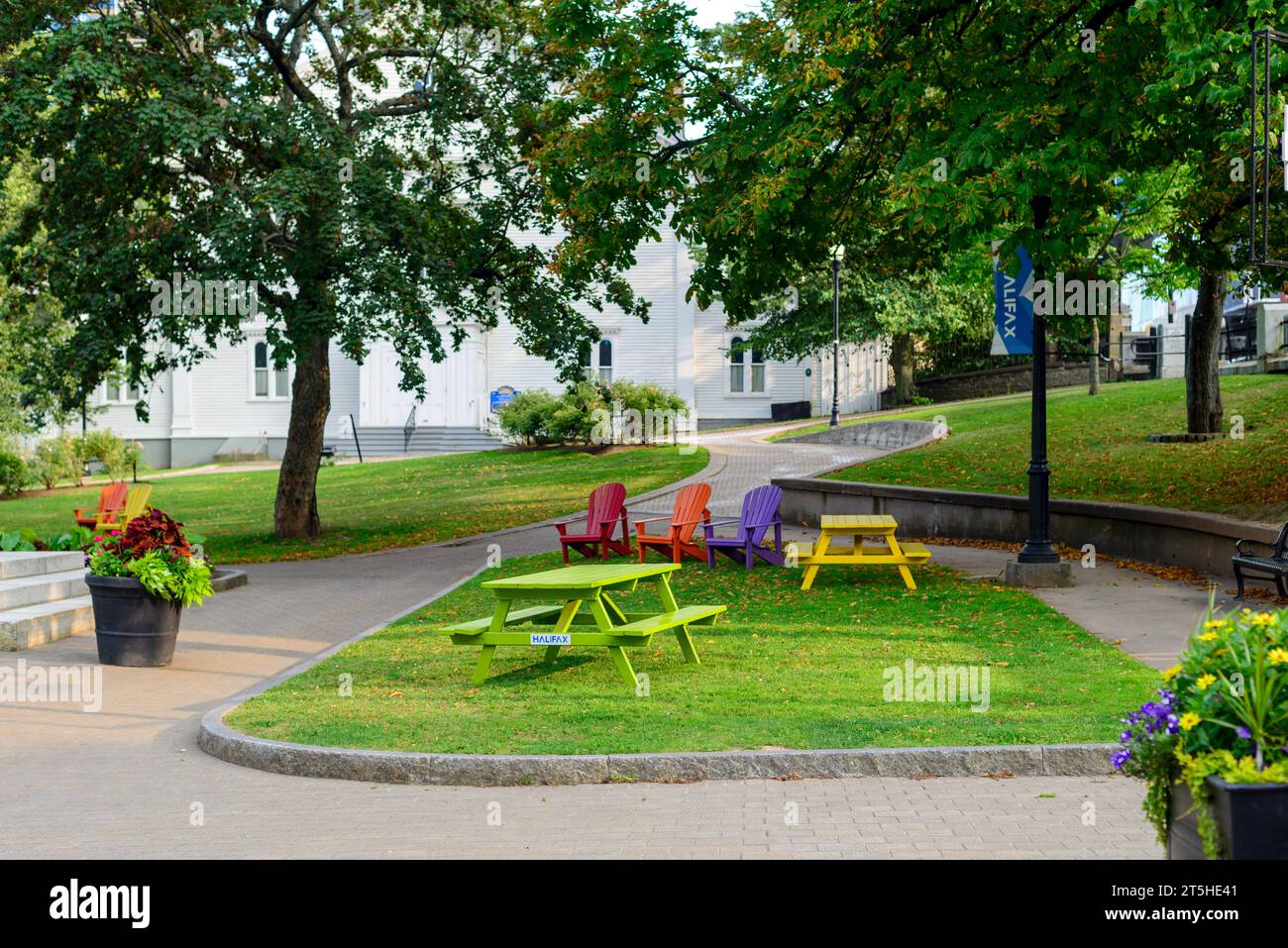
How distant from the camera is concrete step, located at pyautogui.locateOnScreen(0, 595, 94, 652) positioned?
43.3ft

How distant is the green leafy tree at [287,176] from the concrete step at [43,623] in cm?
551

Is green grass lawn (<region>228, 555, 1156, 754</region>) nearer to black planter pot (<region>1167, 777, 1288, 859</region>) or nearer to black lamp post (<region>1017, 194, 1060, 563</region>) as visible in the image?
black lamp post (<region>1017, 194, 1060, 563</region>)

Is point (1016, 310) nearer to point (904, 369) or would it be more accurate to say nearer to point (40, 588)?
point (40, 588)

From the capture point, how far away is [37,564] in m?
15.9

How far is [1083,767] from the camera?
7480mm

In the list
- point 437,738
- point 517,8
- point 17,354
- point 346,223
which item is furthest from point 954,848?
point 17,354

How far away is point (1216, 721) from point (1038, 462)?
1143 cm

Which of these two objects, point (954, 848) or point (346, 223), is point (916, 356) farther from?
point (954, 848)

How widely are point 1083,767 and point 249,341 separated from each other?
48.8 metres

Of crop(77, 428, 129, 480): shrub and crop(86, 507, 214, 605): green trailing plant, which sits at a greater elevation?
crop(77, 428, 129, 480): shrub

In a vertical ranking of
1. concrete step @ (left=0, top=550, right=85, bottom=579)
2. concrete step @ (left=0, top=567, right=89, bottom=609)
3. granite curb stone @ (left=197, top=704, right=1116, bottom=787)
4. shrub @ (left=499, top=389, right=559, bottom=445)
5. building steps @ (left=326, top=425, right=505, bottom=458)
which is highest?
shrub @ (left=499, top=389, right=559, bottom=445)

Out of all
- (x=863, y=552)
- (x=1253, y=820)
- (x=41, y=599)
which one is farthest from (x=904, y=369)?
(x=1253, y=820)

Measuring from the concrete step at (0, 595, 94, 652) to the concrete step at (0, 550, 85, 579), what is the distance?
2.61 ft

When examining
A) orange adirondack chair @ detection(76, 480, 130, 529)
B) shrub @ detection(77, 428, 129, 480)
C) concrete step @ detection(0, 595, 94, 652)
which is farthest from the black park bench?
shrub @ detection(77, 428, 129, 480)
